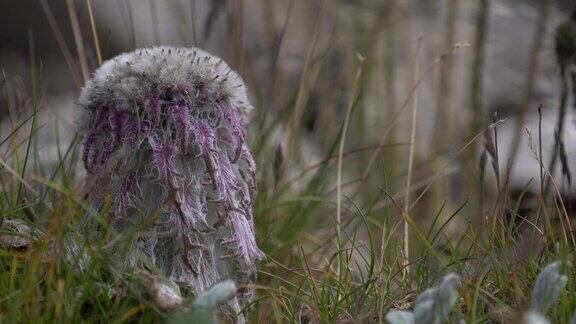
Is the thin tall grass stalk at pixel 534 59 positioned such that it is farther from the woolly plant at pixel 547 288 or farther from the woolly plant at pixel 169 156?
the woolly plant at pixel 547 288

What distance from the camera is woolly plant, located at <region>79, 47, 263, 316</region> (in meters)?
1.72

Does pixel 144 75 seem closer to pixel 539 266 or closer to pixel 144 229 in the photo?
pixel 144 229

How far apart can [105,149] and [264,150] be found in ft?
4.52

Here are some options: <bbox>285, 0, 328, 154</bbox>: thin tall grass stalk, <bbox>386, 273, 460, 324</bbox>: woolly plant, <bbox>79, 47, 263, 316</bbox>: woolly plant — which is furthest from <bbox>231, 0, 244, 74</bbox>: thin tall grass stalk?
<bbox>386, 273, 460, 324</bbox>: woolly plant

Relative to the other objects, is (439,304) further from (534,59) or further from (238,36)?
(534,59)

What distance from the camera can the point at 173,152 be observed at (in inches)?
67.6

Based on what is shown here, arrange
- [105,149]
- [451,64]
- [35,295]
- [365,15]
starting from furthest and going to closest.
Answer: [365,15]
[451,64]
[105,149]
[35,295]

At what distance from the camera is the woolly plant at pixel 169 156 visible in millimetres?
1719

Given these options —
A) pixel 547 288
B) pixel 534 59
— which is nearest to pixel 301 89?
pixel 534 59

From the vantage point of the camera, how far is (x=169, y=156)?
171 centimetres

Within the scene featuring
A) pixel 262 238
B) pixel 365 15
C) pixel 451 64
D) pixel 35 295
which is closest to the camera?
pixel 35 295

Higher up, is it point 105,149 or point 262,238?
point 105,149

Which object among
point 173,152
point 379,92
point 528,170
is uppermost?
point 173,152

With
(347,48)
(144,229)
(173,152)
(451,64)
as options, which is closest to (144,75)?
(173,152)
